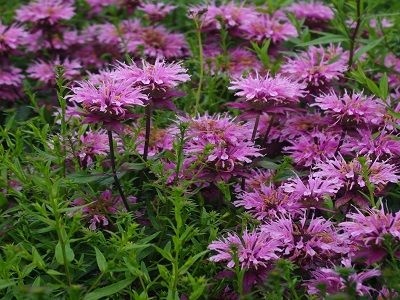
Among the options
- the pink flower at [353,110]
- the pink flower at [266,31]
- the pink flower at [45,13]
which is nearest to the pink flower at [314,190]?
the pink flower at [353,110]

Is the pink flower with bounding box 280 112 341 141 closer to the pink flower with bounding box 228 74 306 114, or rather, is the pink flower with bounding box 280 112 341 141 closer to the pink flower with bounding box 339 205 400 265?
the pink flower with bounding box 228 74 306 114

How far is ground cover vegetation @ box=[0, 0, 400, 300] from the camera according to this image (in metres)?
1.22

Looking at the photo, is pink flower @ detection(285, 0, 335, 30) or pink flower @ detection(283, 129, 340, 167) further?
pink flower @ detection(285, 0, 335, 30)

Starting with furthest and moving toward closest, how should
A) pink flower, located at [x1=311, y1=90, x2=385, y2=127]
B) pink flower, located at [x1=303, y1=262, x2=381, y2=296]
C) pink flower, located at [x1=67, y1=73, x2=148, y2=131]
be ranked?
pink flower, located at [x1=311, y1=90, x2=385, y2=127] → pink flower, located at [x1=67, y1=73, x2=148, y2=131] → pink flower, located at [x1=303, y1=262, x2=381, y2=296]

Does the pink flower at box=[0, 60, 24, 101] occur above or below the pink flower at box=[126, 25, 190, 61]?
below

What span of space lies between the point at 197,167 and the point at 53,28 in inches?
43.4

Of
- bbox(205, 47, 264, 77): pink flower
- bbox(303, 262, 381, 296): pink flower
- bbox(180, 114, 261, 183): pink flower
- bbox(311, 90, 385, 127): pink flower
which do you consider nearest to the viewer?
bbox(303, 262, 381, 296): pink flower

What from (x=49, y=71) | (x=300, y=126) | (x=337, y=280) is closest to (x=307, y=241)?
(x=337, y=280)

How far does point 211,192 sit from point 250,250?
1.00 feet

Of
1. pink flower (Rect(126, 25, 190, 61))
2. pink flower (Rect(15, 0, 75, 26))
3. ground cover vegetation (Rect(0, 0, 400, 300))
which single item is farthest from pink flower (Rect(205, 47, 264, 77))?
pink flower (Rect(15, 0, 75, 26))

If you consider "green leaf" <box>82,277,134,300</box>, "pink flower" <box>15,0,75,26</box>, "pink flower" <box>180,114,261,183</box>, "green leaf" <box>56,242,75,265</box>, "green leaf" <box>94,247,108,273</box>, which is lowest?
"pink flower" <box>15,0,75,26</box>

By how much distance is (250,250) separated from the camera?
1.26 metres

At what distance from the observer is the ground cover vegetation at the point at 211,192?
1.22 meters

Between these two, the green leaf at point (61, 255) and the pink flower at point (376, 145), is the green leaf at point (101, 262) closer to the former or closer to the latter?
the green leaf at point (61, 255)
